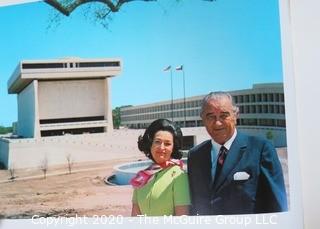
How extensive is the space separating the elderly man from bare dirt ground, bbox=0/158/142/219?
545 millimetres

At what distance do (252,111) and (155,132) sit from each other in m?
0.71

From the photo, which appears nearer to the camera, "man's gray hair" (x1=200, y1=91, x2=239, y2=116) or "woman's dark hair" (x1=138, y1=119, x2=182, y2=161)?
"man's gray hair" (x1=200, y1=91, x2=239, y2=116)

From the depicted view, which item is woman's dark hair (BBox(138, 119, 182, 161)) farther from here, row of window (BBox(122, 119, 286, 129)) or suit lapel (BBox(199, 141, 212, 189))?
suit lapel (BBox(199, 141, 212, 189))

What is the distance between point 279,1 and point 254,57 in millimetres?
397

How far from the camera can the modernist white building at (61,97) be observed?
11.9ft

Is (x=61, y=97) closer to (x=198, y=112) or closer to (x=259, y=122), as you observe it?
(x=198, y=112)

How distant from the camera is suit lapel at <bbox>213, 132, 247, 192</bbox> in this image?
2977 millimetres

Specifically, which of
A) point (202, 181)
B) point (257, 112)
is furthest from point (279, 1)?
point (202, 181)

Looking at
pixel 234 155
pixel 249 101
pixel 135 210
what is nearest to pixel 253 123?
pixel 249 101

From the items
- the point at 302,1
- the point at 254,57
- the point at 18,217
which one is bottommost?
the point at 18,217

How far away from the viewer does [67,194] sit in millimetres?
3473

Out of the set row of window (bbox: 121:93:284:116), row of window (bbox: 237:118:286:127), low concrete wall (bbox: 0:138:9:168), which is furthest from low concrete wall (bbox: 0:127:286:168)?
row of window (bbox: 237:118:286:127)

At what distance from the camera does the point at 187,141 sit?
10.2 feet

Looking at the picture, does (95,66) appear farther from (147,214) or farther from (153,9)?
(147,214)
